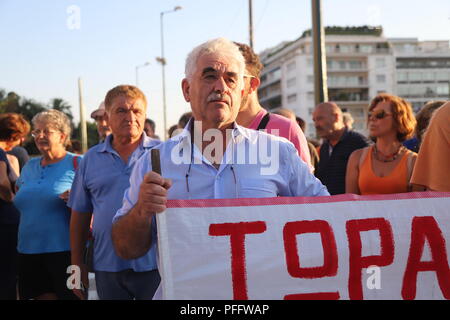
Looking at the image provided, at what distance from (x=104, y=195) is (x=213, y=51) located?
1.46m

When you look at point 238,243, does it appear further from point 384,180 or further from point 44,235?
point 44,235

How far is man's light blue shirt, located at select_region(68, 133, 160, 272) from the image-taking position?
308 centimetres

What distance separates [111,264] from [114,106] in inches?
40.7

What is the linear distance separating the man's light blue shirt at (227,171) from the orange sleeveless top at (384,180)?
5.00 ft

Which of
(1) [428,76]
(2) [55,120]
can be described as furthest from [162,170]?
(1) [428,76]

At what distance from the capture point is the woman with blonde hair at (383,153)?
11.4 ft

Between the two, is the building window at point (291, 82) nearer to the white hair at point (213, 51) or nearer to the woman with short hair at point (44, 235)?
the woman with short hair at point (44, 235)

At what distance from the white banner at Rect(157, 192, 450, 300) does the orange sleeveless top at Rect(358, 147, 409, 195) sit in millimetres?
1220

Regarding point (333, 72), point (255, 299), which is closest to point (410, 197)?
point (255, 299)

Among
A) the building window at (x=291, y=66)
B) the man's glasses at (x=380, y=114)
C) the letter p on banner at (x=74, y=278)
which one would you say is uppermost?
the building window at (x=291, y=66)

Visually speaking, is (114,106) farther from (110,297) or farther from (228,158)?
(228,158)

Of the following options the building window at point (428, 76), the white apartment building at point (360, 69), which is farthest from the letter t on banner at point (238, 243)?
the building window at point (428, 76)

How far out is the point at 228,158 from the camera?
6.70ft
